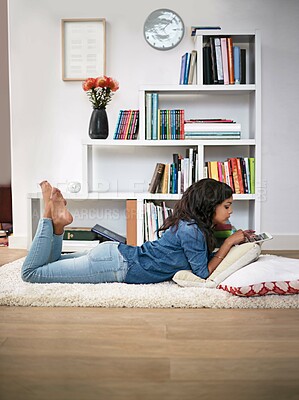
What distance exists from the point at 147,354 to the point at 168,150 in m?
2.83

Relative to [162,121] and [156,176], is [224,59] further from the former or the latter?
[156,176]

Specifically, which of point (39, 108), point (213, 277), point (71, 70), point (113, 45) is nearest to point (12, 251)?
point (39, 108)

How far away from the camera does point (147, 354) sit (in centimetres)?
181

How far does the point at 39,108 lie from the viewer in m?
4.53

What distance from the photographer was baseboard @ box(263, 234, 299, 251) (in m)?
4.47

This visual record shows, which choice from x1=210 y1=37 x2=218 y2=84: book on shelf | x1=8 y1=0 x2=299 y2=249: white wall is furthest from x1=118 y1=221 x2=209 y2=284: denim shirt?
x1=8 y1=0 x2=299 y2=249: white wall

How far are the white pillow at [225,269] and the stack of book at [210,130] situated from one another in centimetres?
147

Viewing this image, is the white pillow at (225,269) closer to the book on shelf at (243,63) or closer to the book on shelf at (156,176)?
the book on shelf at (156,176)

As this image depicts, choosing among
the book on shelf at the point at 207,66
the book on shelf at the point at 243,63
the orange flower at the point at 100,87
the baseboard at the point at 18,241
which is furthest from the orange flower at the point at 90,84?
the baseboard at the point at 18,241

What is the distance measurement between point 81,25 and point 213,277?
8.42ft

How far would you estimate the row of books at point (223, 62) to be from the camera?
13.5ft

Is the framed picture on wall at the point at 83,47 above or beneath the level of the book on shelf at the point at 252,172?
above

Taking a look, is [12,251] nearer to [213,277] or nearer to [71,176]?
[71,176]

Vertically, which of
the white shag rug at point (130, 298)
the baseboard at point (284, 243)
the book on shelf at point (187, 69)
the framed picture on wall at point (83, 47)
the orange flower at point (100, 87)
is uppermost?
the framed picture on wall at point (83, 47)
